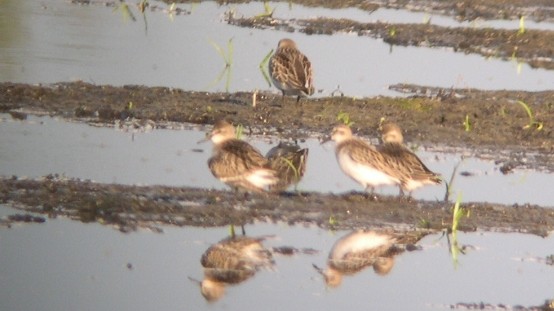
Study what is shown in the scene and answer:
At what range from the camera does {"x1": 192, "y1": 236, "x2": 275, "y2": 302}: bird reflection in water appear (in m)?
10.9

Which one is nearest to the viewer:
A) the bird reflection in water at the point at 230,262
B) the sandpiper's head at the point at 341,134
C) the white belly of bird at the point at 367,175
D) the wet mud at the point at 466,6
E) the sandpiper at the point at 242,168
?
the bird reflection in water at the point at 230,262

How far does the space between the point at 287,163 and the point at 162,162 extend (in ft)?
4.01

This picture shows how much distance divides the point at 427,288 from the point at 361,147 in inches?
114

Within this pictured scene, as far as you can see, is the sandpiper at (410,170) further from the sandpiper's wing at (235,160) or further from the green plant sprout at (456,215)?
the sandpiper's wing at (235,160)

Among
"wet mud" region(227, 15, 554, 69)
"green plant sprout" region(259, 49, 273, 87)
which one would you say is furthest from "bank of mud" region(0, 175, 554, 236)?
"wet mud" region(227, 15, 554, 69)

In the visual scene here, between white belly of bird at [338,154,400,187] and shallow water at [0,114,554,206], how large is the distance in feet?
1.37

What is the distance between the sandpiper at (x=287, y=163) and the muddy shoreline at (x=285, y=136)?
0.41 metres

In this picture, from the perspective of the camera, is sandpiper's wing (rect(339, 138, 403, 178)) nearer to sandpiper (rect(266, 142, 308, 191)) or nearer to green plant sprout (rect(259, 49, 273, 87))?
sandpiper (rect(266, 142, 308, 191))

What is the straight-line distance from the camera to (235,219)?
12.8 metres

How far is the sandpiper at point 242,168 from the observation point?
1352 cm

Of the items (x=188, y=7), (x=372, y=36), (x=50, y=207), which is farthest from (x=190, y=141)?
(x=188, y=7)

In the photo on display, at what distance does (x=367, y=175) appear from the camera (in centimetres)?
1387

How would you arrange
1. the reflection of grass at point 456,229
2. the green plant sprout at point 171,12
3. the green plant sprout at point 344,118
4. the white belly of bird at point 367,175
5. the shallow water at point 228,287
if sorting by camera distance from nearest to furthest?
the shallow water at point 228,287
the reflection of grass at point 456,229
the white belly of bird at point 367,175
the green plant sprout at point 344,118
the green plant sprout at point 171,12

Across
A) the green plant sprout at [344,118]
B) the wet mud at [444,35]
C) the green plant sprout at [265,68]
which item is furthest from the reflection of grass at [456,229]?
the wet mud at [444,35]
